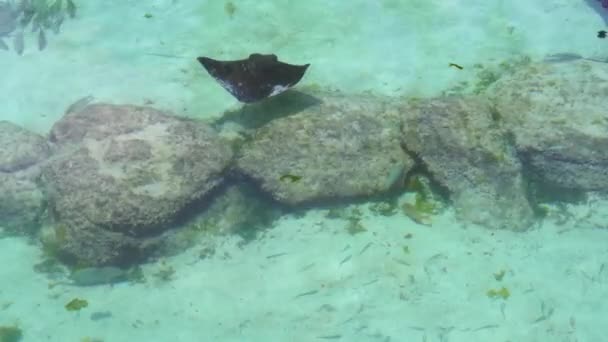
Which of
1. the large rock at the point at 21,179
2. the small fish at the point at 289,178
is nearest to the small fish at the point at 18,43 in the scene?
the large rock at the point at 21,179

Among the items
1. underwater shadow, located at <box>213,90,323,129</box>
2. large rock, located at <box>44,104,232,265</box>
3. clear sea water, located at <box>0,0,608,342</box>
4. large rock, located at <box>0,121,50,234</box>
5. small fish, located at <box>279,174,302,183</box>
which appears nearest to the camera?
clear sea water, located at <box>0,0,608,342</box>

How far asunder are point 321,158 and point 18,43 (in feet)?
14.6

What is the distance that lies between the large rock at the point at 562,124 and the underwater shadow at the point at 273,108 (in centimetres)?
196

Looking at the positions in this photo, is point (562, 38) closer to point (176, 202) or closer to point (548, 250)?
point (548, 250)

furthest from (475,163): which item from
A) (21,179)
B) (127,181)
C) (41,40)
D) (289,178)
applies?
(41,40)

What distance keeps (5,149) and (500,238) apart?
4936 millimetres

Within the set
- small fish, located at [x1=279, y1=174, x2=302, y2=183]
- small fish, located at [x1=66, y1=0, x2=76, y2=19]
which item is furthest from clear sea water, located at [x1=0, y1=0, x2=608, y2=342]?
small fish, located at [x1=66, y1=0, x2=76, y2=19]

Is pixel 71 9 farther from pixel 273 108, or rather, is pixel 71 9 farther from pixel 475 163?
pixel 475 163

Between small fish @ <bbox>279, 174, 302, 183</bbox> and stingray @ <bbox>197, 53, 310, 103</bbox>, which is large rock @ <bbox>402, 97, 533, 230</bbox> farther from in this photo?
stingray @ <bbox>197, 53, 310, 103</bbox>

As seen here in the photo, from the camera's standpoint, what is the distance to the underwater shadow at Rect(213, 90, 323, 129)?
595 centimetres

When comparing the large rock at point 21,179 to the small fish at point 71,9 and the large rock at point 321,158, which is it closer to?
the large rock at point 321,158

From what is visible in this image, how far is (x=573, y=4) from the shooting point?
7.77 metres

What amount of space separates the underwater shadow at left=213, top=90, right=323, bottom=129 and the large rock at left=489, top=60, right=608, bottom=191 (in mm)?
1961

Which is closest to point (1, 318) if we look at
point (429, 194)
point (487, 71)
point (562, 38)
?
point (429, 194)
